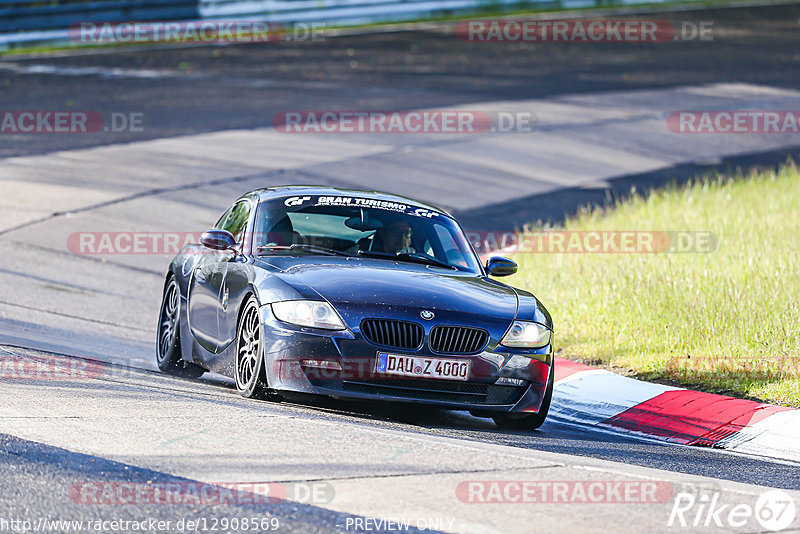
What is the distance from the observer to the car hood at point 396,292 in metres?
7.61

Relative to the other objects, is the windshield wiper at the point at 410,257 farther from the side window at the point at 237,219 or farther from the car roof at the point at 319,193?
the side window at the point at 237,219

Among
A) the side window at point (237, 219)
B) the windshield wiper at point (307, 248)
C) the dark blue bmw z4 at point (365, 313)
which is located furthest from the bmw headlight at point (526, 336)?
the side window at point (237, 219)

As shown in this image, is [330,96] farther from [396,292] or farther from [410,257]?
[396,292]

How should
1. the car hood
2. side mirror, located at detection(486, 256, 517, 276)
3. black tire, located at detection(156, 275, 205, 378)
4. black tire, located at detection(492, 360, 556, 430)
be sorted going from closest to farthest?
1. the car hood
2. black tire, located at detection(492, 360, 556, 430)
3. side mirror, located at detection(486, 256, 517, 276)
4. black tire, located at detection(156, 275, 205, 378)

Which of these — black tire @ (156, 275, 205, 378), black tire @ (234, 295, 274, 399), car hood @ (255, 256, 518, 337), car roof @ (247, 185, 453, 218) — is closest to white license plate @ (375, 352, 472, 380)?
car hood @ (255, 256, 518, 337)

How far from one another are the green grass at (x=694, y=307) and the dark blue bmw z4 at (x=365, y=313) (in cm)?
176

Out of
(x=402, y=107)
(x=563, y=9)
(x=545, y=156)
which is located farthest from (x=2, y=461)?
(x=563, y=9)

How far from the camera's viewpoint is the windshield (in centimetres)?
888

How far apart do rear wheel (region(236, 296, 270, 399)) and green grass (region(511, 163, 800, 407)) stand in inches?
128

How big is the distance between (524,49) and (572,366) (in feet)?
83.8

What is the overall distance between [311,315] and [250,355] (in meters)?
0.71

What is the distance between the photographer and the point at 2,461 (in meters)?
5.75

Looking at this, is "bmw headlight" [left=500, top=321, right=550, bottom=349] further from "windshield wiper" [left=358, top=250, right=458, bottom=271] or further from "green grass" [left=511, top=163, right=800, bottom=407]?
"green grass" [left=511, top=163, right=800, bottom=407]

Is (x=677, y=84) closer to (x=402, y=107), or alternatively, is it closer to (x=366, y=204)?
(x=402, y=107)
